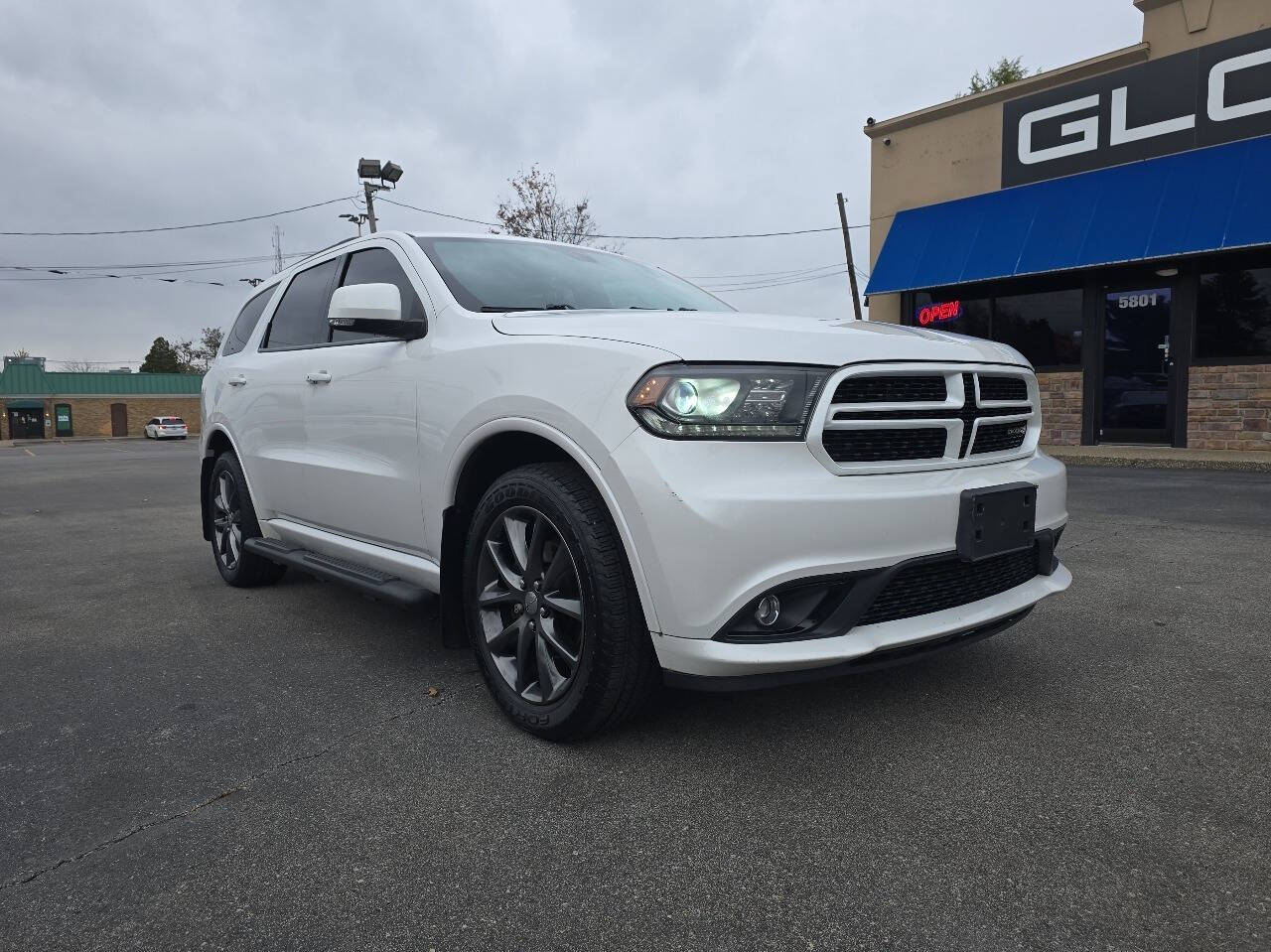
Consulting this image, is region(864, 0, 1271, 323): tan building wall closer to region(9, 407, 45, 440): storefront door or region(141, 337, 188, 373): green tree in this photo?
region(9, 407, 45, 440): storefront door

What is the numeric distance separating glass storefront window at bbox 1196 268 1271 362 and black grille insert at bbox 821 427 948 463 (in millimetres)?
12241

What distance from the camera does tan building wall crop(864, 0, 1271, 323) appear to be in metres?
Answer: 12.3

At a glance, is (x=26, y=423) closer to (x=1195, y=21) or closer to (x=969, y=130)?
(x=969, y=130)

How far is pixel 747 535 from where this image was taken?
209 centimetres

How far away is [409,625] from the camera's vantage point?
3971mm

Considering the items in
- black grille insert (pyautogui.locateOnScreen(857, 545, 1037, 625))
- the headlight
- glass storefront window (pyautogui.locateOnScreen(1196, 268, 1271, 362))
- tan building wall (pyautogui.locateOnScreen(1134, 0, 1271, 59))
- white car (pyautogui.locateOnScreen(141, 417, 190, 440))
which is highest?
tan building wall (pyautogui.locateOnScreen(1134, 0, 1271, 59))

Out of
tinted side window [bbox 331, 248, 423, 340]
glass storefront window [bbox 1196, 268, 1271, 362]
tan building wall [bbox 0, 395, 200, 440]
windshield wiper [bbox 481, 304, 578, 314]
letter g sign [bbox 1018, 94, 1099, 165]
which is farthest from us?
tan building wall [bbox 0, 395, 200, 440]

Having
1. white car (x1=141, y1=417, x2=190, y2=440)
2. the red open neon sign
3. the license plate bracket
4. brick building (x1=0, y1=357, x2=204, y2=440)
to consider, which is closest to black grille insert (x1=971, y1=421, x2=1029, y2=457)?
the license plate bracket

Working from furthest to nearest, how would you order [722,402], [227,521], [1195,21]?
[1195,21]
[227,521]
[722,402]

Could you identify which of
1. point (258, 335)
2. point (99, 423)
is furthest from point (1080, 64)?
point (99, 423)

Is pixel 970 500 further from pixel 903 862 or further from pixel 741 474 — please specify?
pixel 903 862

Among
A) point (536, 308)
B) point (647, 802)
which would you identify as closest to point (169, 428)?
point (536, 308)

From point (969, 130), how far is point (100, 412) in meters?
61.2

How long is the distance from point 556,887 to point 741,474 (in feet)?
3.41
